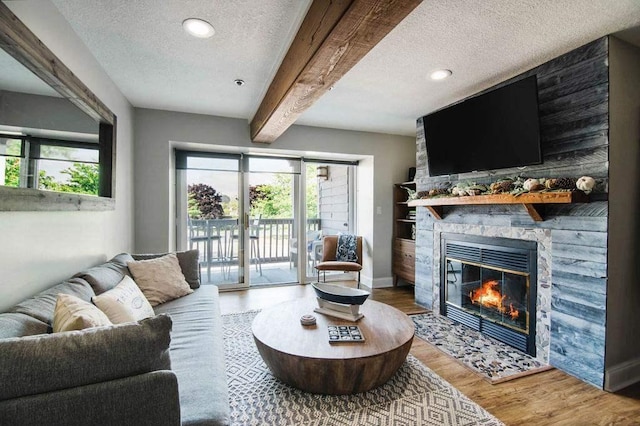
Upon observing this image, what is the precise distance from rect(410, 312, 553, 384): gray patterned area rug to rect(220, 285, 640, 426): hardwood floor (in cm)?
8

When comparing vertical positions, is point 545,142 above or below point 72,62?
below

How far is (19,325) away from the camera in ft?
3.80

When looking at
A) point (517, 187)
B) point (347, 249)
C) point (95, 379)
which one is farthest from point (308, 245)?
point (95, 379)

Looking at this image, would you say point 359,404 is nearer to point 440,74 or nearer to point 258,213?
point 440,74

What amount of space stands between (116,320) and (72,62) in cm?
168

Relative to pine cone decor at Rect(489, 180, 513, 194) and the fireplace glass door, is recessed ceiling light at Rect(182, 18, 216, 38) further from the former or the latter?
the fireplace glass door

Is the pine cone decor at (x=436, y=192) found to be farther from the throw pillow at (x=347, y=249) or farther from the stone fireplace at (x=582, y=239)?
the throw pillow at (x=347, y=249)

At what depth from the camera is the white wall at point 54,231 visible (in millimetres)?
1438

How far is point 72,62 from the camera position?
6.42 ft

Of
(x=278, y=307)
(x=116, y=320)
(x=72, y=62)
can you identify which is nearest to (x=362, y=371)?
(x=278, y=307)

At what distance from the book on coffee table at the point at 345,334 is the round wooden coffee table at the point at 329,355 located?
1.2 inches

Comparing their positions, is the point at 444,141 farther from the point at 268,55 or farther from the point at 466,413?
the point at 466,413

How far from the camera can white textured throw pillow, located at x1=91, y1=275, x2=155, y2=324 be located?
1602mm

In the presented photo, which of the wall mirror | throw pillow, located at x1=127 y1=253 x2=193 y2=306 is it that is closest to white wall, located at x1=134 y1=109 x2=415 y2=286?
throw pillow, located at x1=127 y1=253 x2=193 y2=306
